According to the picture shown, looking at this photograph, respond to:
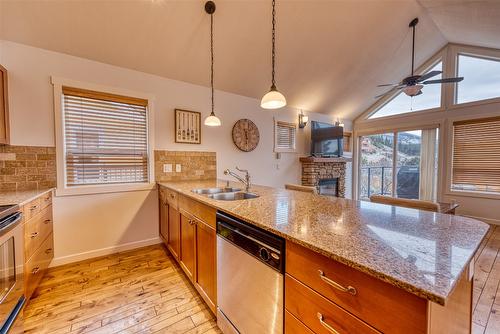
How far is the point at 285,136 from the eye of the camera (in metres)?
4.66

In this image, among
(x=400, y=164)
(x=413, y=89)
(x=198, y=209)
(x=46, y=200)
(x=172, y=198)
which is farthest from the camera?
(x=400, y=164)

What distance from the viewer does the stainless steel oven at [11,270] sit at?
4.40 feet

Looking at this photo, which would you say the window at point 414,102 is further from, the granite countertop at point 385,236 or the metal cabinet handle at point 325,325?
the metal cabinet handle at point 325,325

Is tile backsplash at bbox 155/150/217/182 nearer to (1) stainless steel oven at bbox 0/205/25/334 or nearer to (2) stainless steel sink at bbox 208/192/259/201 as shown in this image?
(2) stainless steel sink at bbox 208/192/259/201

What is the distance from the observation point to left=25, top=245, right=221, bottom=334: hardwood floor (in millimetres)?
1604

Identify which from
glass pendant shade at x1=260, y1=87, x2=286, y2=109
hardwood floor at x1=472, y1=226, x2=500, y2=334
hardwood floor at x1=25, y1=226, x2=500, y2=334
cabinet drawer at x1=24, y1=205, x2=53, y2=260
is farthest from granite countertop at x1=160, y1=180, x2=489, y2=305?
cabinet drawer at x1=24, y1=205, x2=53, y2=260

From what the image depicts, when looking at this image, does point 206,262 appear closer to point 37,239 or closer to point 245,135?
point 37,239

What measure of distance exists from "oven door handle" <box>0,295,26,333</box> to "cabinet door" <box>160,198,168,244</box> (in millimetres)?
1315

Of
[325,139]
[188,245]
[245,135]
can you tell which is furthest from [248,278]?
[325,139]

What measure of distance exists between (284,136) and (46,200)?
390 cm

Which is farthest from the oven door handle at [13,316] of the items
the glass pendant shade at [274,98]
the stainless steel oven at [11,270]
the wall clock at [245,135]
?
the wall clock at [245,135]

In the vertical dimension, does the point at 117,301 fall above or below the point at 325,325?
below

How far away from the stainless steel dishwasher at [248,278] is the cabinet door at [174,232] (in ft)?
3.10

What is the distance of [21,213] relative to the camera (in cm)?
159
